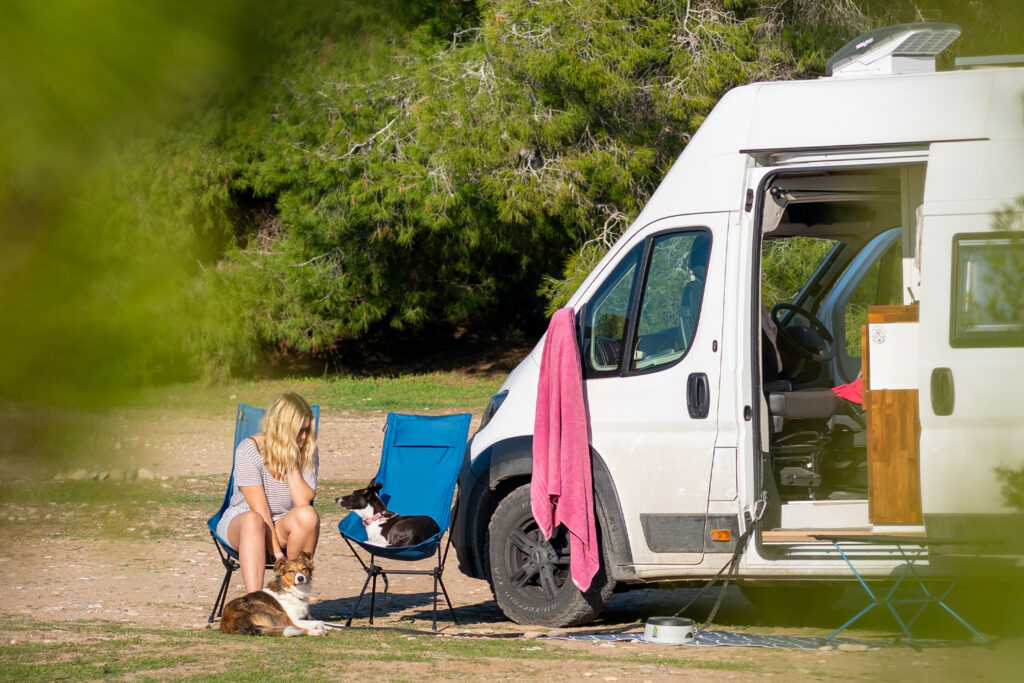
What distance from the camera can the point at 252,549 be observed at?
6.48 meters

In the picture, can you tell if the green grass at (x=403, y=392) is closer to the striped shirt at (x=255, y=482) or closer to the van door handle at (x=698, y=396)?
the striped shirt at (x=255, y=482)

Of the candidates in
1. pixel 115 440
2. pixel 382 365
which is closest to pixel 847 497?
pixel 115 440

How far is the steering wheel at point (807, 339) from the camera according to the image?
25.7 feet

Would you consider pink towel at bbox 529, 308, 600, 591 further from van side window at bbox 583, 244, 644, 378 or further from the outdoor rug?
the outdoor rug

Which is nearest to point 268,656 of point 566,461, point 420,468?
point 566,461

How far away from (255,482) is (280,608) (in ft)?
2.95

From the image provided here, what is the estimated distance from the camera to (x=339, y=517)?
36.4 feet

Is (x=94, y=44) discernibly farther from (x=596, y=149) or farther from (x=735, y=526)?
(x=596, y=149)

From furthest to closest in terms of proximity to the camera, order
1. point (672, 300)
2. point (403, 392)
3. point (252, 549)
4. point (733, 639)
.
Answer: point (403, 392), point (252, 549), point (672, 300), point (733, 639)

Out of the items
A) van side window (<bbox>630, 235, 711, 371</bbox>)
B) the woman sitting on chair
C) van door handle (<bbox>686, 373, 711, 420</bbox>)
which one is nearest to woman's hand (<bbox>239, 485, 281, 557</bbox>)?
the woman sitting on chair

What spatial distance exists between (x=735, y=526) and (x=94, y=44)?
18.3 ft

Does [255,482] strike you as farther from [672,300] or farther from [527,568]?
[672,300]

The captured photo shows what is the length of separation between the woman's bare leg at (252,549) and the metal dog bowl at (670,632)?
7.27ft

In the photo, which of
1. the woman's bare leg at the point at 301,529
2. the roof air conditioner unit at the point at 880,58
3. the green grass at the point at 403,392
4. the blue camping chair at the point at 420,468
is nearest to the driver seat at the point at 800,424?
the roof air conditioner unit at the point at 880,58
